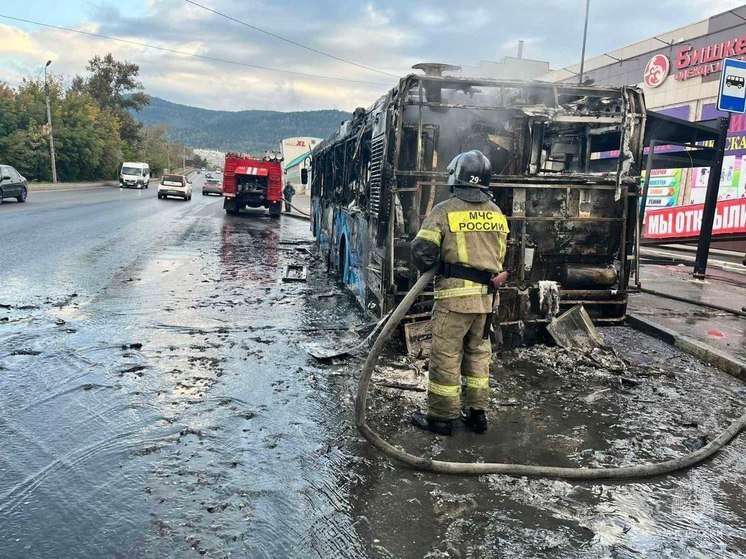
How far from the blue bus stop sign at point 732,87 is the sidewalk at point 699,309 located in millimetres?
2972

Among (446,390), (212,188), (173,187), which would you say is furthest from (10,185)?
(446,390)

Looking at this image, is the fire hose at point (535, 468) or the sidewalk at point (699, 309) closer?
the fire hose at point (535, 468)

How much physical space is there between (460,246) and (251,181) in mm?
21516

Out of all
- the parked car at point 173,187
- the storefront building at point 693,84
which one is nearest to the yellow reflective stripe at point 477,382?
the storefront building at point 693,84

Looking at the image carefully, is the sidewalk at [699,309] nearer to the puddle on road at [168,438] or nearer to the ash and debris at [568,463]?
the ash and debris at [568,463]

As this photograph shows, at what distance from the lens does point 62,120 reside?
4847cm

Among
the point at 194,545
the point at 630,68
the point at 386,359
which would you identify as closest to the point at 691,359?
the point at 386,359

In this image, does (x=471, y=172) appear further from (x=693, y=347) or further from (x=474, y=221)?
(x=693, y=347)

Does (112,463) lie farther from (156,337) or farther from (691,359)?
(691,359)

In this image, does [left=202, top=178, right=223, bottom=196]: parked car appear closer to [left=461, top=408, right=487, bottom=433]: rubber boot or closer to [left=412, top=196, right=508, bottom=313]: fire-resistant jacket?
[left=412, top=196, right=508, bottom=313]: fire-resistant jacket

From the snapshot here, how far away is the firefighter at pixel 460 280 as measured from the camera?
3932 millimetres

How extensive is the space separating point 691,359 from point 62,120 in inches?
2122

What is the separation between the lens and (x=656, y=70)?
19.2m

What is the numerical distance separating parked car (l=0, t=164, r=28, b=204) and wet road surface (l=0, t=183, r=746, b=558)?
18790 mm
